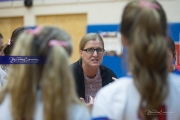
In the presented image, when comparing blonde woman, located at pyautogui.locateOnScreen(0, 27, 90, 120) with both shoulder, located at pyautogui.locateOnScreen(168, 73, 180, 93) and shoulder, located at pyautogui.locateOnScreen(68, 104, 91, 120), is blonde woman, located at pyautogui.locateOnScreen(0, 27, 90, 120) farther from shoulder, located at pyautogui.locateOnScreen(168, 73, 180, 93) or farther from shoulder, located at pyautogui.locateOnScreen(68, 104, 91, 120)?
shoulder, located at pyautogui.locateOnScreen(168, 73, 180, 93)

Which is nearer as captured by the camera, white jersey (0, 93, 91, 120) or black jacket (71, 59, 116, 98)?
white jersey (0, 93, 91, 120)

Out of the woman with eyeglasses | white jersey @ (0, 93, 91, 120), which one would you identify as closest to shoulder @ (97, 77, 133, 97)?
white jersey @ (0, 93, 91, 120)

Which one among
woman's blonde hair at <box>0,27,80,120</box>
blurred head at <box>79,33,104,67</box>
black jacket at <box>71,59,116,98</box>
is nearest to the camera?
woman's blonde hair at <box>0,27,80,120</box>

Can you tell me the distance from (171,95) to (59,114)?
466 mm

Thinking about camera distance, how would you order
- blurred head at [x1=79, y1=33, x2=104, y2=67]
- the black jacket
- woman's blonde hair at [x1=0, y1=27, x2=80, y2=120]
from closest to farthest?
woman's blonde hair at [x1=0, y1=27, x2=80, y2=120], the black jacket, blurred head at [x1=79, y1=33, x2=104, y2=67]

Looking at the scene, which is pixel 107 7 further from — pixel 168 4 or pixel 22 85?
pixel 22 85

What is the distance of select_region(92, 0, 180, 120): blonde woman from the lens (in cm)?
119

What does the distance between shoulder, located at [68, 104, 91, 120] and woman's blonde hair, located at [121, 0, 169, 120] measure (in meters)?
0.22

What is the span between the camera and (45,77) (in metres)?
1.20

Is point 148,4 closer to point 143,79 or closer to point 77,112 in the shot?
point 143,79

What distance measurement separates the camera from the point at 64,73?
1.20 meters

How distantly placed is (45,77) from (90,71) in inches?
55.6

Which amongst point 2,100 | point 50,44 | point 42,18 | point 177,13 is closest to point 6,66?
point 2,100

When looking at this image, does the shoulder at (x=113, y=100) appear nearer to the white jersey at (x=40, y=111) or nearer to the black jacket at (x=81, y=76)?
the white jersey at (x=40, y=111)
